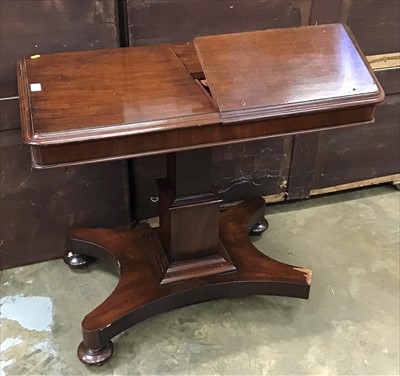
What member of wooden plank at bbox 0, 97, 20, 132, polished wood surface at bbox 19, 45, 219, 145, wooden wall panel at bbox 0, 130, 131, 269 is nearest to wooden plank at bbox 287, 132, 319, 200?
wooden wall panel at bbox 0, 130, 131, 269

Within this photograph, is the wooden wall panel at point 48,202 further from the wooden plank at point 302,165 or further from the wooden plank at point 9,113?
the wooden plank at point 302,165

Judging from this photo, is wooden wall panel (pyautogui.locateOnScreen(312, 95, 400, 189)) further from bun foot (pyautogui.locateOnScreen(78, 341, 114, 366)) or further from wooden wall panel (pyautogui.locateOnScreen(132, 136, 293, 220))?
bun foot (pyautogui.locateOnScreen(78, 341, 114, 366))

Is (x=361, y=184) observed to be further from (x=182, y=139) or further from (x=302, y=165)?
(x=182, y=139)

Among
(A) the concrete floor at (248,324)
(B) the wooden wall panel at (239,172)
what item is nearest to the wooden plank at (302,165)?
(B) the wooden wall panel at (239,172)

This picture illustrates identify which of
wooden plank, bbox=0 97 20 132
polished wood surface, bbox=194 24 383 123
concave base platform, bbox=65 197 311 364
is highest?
polished wood surface, bbox=194 24 383 123

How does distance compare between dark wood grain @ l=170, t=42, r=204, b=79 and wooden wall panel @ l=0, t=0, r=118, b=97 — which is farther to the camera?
wooden wall panel @ l=0, t=0, r=118, b=97

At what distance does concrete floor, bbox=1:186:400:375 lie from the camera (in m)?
1.70

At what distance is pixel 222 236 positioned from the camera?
6.47 feet

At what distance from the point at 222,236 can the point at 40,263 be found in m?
0.63

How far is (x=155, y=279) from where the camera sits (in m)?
1.79

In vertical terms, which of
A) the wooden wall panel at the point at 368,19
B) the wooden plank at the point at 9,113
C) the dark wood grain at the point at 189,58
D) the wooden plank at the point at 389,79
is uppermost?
the dark wood grain at the point at 189,58

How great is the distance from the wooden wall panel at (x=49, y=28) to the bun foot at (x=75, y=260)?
1.91 ft

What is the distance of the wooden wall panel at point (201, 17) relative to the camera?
69.1 inches

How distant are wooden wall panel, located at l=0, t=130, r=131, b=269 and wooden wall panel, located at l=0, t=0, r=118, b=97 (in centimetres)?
25
